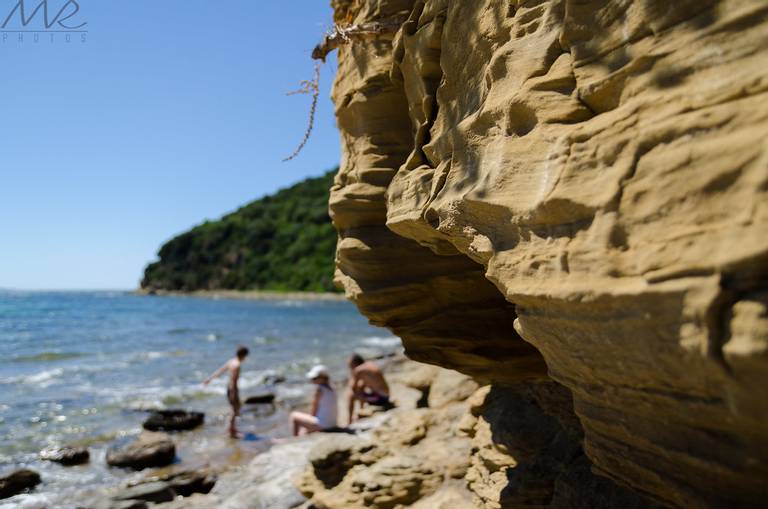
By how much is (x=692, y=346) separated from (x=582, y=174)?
705 millimetres

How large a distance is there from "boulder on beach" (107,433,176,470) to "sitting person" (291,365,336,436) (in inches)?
75.3

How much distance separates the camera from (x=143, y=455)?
779 cm

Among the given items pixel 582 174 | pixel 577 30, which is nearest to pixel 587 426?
pixel 582 174

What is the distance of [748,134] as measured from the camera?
155 cm

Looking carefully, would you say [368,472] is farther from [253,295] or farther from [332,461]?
[253,295]

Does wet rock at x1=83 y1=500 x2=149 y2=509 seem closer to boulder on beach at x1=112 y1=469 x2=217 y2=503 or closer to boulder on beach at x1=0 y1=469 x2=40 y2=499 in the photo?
boulder on beach at x1=112 y1=469 x2=217 y2=503

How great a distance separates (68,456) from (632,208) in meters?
8.59

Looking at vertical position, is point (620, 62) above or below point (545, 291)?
above

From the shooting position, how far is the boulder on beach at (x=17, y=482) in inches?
268

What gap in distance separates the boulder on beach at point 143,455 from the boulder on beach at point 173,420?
1494 mm

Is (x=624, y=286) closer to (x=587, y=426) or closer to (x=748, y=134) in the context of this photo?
(x=748, y=134)

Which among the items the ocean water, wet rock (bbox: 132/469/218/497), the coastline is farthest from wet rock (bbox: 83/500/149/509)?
the coastline

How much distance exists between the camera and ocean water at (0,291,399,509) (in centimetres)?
826

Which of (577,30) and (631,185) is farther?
(577,30)
